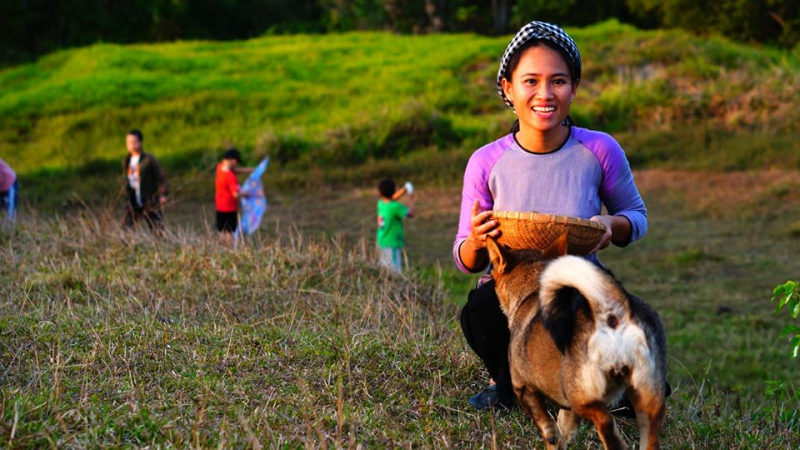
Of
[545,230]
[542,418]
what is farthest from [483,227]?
[542,418]

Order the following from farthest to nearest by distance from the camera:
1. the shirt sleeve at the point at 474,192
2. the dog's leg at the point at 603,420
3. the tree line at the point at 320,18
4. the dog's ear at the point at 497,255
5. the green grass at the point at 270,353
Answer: the tree line at the point at 320,18, the shirt sleeve at the point at 474,192, the dog's ear at the point at 497,255, the green grass at the point at 270,353, the dog's leg at the point at 603,420

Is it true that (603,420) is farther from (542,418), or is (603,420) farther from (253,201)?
(253,201)

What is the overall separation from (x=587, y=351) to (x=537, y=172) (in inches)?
37.4

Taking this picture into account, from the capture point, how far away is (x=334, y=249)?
7844 mm

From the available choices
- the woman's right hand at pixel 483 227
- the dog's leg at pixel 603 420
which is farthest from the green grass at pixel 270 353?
the woman's right hand at pixel 483 227

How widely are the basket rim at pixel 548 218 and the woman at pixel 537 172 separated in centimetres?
11

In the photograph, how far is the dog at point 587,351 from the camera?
2.80 metres

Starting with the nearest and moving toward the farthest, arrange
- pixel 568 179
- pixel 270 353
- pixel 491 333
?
pixel 568 179, pixel 491 333, pixel 270 353

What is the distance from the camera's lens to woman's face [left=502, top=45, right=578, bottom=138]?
3.50 meters

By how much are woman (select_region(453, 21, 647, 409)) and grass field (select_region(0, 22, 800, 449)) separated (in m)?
0.45

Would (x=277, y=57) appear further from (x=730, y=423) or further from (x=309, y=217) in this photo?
(x=730, y=423)

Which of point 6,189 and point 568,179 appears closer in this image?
point 568,179

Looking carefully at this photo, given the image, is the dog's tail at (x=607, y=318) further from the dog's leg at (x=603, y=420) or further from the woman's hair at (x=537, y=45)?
the woman's hair at (x=537, y=45)

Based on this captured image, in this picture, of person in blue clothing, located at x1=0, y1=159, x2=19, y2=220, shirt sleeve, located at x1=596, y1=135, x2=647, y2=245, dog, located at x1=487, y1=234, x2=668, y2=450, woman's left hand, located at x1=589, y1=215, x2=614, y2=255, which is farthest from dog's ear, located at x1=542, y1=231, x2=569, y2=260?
person in blue clothing, located at x1=0, y1=159, x2=19, y2=220
